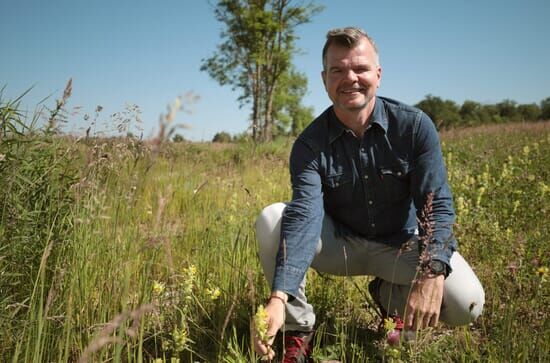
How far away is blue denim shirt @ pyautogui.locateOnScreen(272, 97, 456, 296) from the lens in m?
1.86

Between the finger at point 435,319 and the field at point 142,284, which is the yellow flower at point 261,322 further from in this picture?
the finger at point 435,319

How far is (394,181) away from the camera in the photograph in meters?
2.03

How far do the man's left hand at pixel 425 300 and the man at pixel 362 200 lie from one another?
0.03 m

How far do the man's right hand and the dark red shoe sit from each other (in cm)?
24

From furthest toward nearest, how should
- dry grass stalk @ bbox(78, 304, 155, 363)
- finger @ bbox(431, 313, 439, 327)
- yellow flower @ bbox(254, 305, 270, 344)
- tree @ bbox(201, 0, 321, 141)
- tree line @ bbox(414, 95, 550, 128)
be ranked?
tree line @ bbox(414, 95, 550, 128), tree @ bbox(201, 0, 321, 141), finger @ bbox(431, 313, 439, 327), yellow flower @ bbox(254, 305, 270, 344), dry grass stalk @ bbox(78, 304, 155, 363)

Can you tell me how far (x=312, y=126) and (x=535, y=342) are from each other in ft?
4.46

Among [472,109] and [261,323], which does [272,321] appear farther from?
[472,109]

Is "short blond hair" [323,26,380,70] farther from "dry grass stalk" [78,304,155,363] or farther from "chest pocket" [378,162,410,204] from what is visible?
"dry grass stalk" [78,304,155,363]

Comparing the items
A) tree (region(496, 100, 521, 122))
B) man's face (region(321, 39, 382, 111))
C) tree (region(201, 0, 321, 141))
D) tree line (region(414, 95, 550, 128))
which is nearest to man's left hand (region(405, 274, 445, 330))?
man's face (region(321, 39, 382, 111))

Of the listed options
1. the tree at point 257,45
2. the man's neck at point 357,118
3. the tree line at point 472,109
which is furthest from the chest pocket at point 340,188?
the tree line at point 472,109

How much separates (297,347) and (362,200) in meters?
0.80

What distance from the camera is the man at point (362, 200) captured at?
1794mm

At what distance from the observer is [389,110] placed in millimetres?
2061

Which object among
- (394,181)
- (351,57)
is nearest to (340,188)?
(394,181)
